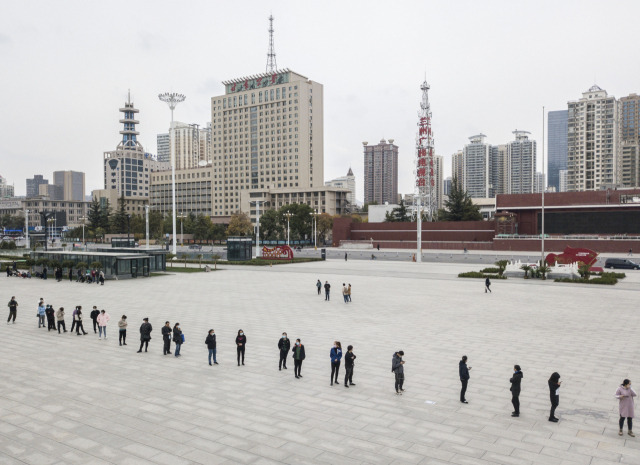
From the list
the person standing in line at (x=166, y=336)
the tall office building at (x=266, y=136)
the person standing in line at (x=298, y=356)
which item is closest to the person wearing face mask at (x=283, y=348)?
the person standing in line at (x=298, y=356)

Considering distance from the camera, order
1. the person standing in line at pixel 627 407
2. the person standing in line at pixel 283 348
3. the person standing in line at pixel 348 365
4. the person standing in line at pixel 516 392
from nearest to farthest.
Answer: the person standing in line at pixel 627 407 < the person standing in line at pixel 516 392 < the person standing in line at pixel 348 365 < the person standing in line at pixel 283 348

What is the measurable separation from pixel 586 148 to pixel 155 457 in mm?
165341

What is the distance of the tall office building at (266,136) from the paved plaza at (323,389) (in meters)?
127

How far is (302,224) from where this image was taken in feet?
352

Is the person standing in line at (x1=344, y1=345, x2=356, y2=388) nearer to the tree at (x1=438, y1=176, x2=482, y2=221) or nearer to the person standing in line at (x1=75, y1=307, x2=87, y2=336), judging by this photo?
the person standing in line at (x1=75, y1=307, x2=87, y2=336)

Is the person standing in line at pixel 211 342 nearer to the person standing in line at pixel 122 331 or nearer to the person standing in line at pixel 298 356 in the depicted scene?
the person standing in line at pixel 298 356

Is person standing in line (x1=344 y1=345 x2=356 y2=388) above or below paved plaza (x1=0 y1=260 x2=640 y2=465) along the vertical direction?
above

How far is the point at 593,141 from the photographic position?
481 feet

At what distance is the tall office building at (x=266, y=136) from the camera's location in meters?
150

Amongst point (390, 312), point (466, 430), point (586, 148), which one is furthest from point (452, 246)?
point (586, 148)

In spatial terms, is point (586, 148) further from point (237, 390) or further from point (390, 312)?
point (237, 390)

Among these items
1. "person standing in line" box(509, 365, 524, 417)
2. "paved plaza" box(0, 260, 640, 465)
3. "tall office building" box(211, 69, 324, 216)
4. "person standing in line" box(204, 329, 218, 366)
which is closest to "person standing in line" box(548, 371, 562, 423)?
"paved plaza" box(0, 260, 640, 465)

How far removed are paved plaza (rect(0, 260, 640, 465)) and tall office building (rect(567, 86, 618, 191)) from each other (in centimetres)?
13985

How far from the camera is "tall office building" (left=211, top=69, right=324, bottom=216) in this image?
491ft
